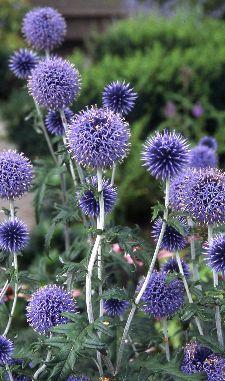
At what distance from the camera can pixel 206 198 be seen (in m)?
2.23

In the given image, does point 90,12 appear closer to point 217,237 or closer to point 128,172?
point 128,172

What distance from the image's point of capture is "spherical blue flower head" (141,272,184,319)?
2.41 meters

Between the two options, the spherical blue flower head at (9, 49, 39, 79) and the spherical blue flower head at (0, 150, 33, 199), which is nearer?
the spherical blue flower head at (0, 150, 33, 199)

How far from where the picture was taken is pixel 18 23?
43.5ft

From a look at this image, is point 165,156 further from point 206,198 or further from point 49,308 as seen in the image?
point 49,308

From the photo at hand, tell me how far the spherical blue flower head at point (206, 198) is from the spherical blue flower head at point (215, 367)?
0.40 m

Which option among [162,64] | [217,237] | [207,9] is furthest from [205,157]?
[207,9]

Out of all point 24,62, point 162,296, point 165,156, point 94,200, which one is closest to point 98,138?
point 165,156

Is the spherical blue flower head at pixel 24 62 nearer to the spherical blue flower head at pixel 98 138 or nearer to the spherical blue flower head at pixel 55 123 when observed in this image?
the spherical blue flower head at pixel 55 123

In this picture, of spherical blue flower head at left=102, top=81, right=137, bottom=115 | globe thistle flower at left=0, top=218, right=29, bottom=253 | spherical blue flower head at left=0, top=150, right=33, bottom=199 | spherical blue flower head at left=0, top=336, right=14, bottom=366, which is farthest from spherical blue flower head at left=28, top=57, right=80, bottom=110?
spherical blue flower head at left=0, top=336, right=14, bottom=366

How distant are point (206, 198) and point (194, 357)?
19.1 inches

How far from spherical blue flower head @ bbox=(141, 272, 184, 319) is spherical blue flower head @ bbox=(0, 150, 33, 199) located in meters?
0.53

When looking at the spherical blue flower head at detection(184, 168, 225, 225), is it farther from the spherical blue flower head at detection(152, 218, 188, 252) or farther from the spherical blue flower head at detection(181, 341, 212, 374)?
the spherical blue flower head at detection(181, 341, 212, 374)

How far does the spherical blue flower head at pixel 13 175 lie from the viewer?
8.21ft
